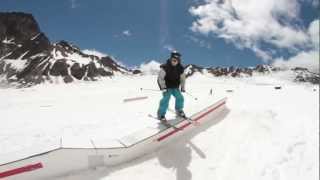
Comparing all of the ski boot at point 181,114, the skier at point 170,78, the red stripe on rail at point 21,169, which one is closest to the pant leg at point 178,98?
the skier at point 170,78

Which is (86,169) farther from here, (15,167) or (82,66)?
(82,66)

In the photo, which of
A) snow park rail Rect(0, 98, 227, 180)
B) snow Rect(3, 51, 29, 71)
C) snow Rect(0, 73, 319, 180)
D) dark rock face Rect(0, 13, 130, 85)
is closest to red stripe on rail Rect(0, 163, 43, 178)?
snow park rail Rect(0, 98, 227, 180)

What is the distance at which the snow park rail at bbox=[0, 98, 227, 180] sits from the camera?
24.0ft

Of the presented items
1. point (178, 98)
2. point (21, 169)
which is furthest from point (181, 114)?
point (21, 169)

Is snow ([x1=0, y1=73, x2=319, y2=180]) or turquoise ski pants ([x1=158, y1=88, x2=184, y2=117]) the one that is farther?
turquoise ski pants ([x1=158, y1=88, x2=184, y2=117])

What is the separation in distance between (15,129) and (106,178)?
18.0 ft

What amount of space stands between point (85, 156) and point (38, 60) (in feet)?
484

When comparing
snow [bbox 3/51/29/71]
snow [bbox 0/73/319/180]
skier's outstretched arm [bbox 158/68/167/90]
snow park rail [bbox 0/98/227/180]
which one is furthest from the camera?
snow [bbox 3/51/29/71]

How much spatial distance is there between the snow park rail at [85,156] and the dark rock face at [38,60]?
9412 cm

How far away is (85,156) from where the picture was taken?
816 cm

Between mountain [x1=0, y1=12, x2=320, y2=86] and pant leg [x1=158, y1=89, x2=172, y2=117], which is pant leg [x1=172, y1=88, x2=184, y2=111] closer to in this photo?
pant leg [x1=158, y1=89, x2=172, y2=117]

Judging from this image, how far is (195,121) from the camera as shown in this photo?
1080cm

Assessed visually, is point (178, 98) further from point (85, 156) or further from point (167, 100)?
point (85, 156)

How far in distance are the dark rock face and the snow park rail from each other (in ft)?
309
